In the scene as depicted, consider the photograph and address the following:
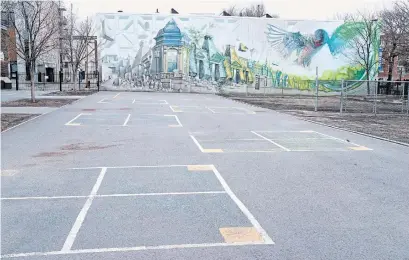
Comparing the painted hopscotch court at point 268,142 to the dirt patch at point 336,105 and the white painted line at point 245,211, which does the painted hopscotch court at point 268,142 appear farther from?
the dirt patch at point 336,105

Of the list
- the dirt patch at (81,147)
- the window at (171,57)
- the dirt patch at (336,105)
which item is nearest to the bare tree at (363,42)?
the dirt patch at (336,105)

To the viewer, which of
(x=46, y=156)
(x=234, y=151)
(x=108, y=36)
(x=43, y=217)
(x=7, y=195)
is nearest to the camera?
(x=43, y=217)

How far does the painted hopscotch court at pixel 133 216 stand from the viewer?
4914 mm

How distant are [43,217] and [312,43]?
48.1 m

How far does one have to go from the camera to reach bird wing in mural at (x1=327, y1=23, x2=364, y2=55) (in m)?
49.9

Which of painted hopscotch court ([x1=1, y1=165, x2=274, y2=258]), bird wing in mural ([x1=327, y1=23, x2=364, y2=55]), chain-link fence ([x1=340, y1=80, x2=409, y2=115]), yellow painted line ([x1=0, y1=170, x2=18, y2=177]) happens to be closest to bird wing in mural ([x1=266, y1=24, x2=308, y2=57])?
bird wing in mural ([x1=327, y1=23, x2=364, y2=55])

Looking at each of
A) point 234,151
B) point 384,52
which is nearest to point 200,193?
point 234,151

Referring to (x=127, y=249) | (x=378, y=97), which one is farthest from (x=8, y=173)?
(x=378, y=97)

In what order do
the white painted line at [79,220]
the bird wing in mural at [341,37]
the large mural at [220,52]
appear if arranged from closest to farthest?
the white painted line at [79,220], the large mural at [220,52], the bird wing in mural at [341,37]

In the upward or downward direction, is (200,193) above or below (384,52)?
below

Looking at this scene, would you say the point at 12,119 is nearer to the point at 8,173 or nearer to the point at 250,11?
the point at 8,173

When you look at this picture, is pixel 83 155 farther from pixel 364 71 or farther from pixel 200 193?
pixel 364 71

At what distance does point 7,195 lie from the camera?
22.4 ft

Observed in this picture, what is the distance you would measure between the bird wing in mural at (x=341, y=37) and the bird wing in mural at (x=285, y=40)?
3250mm
